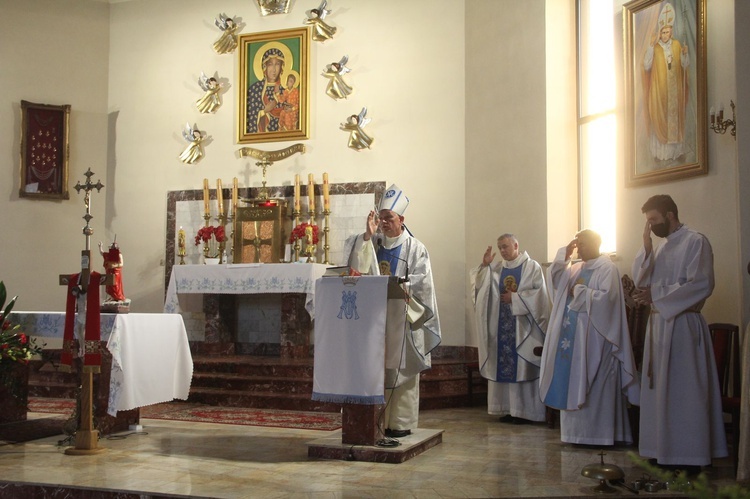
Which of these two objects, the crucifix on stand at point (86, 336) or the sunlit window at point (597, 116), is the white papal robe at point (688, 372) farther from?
the crucifix on stand at point (86, 336)

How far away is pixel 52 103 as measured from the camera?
11.0 meters

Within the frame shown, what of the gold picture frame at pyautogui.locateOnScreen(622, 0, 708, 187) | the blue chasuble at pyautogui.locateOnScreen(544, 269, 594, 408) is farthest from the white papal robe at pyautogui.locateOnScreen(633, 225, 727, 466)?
the gold picture frame at pyautogui.locateOnScreen(622, 0, 708, 187)

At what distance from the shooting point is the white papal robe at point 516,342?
7641 millimetres

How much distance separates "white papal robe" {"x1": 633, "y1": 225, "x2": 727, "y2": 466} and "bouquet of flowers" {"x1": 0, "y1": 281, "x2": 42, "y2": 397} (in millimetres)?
4907

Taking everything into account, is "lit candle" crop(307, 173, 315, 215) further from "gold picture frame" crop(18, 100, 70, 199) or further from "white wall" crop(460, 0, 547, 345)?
"gold picture frame" crop(18, 100, 70, 199)

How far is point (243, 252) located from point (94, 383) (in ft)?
13.8

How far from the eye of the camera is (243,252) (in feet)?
33.9

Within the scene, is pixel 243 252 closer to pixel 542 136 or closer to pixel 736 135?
pixel 542 136

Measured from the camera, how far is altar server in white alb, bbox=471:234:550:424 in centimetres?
765

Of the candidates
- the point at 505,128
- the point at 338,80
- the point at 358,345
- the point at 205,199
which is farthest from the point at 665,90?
the point at 205,199

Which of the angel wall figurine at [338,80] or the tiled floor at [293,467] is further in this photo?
the angel wall figurine at [338,80]

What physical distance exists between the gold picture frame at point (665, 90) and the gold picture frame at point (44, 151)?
24.9 feet

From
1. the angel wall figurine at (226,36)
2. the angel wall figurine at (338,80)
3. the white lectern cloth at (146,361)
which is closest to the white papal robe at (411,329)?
the white lectern cloth at (146,361)

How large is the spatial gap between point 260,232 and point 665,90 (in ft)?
17.6
